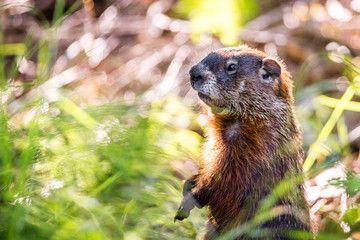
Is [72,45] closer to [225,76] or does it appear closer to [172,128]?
[172,128]

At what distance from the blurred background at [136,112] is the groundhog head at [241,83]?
0.41m

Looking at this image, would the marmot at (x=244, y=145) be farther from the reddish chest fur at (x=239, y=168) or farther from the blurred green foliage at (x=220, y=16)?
the blurred green foliage at (x=220, y=16)

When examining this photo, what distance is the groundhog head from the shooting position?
3.33 meters

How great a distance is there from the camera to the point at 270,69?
3.45 m

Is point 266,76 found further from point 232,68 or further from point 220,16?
point 220,16

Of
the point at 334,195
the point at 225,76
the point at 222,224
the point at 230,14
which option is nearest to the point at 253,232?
the point at 222,224

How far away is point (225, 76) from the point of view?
3396 millimetres

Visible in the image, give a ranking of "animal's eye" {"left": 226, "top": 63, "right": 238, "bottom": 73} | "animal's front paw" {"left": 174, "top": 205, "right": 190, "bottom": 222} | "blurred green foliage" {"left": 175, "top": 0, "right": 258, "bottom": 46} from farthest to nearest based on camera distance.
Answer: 1. "blurred green foliage" {"left": 175, "top": 0, "right": 258, "bottom": 46}
2. "animal's eye" {"left": 226, "top": 63, "right": 238, "bottom": 73}
3. "animal's front paw" {"left": 174, "top": 205, "right": 190, "bottom": 222}

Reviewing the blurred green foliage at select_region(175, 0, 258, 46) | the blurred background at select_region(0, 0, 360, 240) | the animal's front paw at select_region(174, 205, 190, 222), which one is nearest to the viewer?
the blurred background at select_region(0, 0, 360, 240)

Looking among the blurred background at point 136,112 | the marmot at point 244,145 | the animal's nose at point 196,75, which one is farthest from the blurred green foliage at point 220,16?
the animal's nose at point 196,75

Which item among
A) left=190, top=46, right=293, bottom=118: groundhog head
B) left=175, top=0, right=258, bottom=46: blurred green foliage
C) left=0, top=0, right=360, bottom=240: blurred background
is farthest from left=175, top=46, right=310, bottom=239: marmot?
left=175, top=0, right=258, bottom=46: blurred green foliage

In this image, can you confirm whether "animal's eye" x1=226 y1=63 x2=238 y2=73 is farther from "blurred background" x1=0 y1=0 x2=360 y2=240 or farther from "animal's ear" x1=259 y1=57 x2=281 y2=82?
"blurred background" x1=0 y1=0 x2=360 y2=240

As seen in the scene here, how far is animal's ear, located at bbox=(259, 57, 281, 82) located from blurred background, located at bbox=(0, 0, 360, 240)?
408 mm

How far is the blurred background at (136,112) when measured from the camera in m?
2.60
